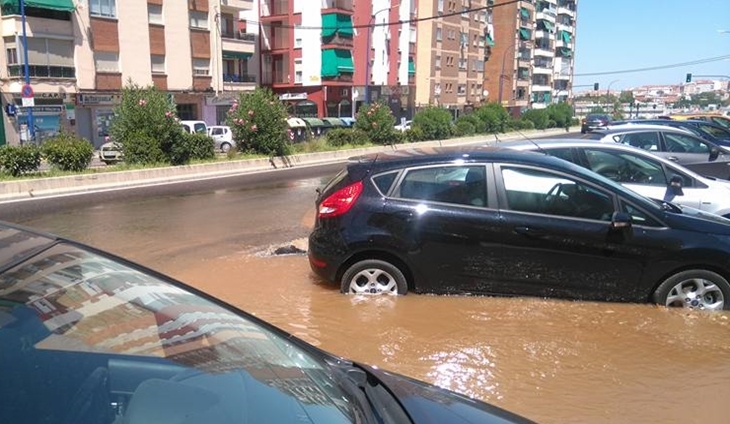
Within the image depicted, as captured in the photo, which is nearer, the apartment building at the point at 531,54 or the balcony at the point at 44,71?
the balcony at the point at 44,71

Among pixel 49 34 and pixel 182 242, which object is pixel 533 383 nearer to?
pixel 182 242

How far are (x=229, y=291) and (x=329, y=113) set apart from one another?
2049 inches

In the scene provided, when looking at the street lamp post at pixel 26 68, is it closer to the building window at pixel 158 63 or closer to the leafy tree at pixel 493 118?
the building window at pixel 158 63

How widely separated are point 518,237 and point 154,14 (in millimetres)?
42627

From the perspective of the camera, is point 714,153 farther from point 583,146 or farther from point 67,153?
point 67,153

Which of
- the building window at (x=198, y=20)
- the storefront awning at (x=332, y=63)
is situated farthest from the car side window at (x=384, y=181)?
the storefront awning at (x=332, y=63)

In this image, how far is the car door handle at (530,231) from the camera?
5625 mm

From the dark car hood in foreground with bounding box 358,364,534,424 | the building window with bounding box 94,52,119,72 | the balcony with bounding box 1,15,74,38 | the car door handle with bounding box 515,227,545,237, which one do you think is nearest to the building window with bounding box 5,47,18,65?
the balcony with bounding box 1,15,74,38

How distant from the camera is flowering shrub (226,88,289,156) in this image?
2267 centimetres

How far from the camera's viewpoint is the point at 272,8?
57.3 metres

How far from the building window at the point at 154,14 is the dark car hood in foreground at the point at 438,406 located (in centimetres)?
4463

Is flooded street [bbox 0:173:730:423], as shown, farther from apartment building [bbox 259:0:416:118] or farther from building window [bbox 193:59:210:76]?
apartment building [bbox 259:0:416:118]

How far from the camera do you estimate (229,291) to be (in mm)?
6570

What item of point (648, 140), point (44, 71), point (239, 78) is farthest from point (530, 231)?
point (239, 78)
